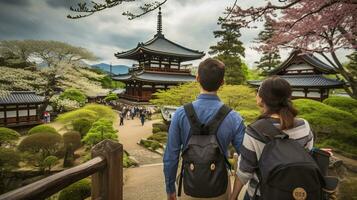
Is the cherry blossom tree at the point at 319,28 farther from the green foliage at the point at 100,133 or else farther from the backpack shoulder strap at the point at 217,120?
the green foliage at the point at 100,133

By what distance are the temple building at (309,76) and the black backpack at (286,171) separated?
1690cm

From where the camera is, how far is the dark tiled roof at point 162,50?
29.2 metres

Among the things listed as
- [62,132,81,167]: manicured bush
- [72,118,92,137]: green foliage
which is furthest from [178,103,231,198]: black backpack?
[72,118,92,137]: green foliage

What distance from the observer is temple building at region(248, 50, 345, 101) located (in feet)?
54.0

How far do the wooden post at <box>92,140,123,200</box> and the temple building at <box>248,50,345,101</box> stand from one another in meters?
17.0

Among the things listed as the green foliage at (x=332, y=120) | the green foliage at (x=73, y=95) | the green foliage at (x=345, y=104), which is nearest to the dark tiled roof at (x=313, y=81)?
the green foliage at (x=345, y=104)

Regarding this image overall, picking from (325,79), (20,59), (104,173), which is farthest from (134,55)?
(104,173)

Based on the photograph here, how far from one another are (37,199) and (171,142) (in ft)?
3.17

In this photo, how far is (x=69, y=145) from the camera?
1141cm

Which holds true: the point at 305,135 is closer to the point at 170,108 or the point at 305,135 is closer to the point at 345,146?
the point at 345,146

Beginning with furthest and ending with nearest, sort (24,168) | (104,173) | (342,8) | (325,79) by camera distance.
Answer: (325,79)
(24,168)
(342,8)
(104,173)

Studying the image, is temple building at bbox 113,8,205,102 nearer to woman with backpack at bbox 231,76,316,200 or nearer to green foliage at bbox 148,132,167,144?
green foliage at bbox 148,132,167,144

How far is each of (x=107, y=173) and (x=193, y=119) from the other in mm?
1043

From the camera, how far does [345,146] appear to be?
9.92 meters
